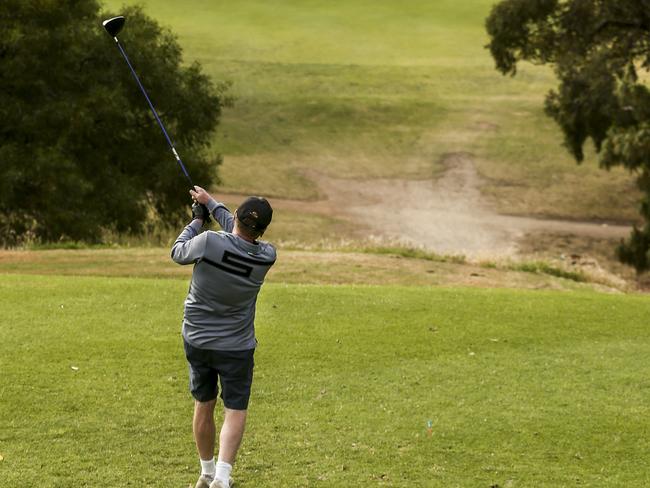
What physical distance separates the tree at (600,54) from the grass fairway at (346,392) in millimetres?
18735

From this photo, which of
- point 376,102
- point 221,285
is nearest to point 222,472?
point 221,285

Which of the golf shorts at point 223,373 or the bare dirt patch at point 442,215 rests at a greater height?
the golf shorts at point 223,373

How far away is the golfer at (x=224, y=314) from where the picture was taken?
757cm

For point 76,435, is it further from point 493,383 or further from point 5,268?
point 5,268

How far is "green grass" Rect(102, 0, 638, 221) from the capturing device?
1762 inches

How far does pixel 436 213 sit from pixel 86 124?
661 inches

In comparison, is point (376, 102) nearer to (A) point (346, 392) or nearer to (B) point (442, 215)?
(B) point (442, 215)

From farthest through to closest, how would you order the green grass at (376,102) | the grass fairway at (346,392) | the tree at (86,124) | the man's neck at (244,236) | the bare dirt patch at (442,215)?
the green grass at (376,102) < the bare dirt patch at (442,215) < the tree at (86,124) < the grass fairway at (346,392) < the man's neck at (244,236)

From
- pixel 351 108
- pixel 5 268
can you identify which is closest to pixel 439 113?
pixel 351 108

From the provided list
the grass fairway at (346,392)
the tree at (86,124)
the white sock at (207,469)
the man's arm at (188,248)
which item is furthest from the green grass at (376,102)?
the man's arm at (188,248)

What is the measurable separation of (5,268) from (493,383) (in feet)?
37.7

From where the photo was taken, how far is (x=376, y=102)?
53.8 m

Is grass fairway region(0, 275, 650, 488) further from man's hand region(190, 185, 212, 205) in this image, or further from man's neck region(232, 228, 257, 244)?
man's hand region(190, 185, 212, 205)

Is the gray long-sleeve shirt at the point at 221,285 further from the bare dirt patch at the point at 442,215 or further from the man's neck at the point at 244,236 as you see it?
the bare dirt patch at the point at 442,215
